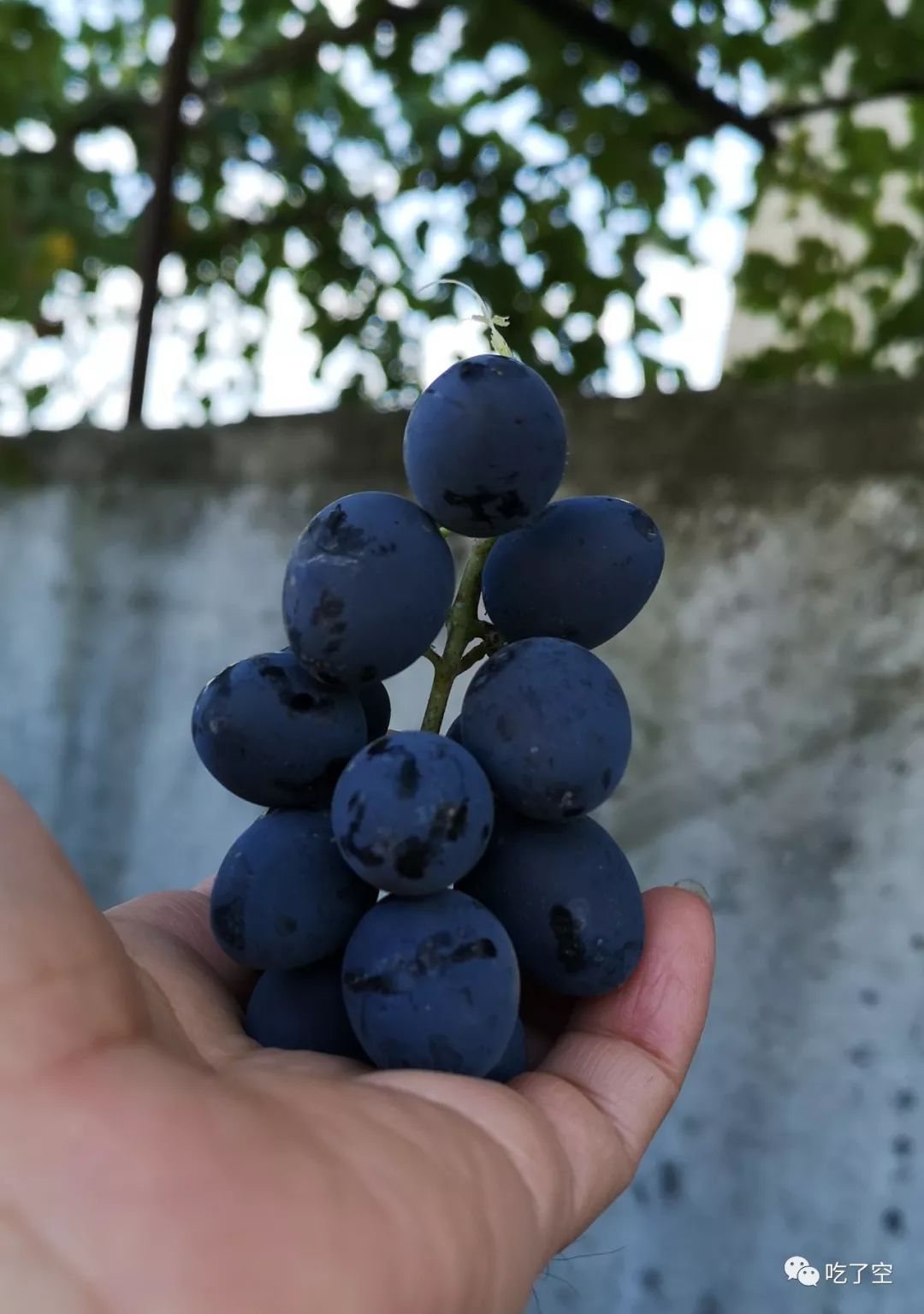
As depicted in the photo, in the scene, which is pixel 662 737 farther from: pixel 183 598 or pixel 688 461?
pixel 183 598

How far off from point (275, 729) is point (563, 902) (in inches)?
8.2

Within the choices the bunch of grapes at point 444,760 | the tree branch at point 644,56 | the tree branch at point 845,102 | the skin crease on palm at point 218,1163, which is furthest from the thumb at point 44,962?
the tree branch at point 845,102

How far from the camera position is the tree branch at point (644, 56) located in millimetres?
1685

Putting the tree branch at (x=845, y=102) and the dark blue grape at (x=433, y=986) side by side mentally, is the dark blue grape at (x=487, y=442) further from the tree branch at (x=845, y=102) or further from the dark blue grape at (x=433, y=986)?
the tree branch at (x=845, y=102)

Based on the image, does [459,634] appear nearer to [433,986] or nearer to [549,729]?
[549,729]

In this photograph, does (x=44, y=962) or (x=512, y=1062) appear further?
(x=512, y=1062)

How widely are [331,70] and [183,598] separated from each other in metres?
1.34

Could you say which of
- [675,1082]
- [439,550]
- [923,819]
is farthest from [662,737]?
[439,550]

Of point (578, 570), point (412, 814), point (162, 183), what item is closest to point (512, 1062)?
point (412, 814)

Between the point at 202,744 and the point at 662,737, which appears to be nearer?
the point at 202,744

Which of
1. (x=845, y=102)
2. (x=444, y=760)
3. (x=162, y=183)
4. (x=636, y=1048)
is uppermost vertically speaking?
(x=845, y=102)

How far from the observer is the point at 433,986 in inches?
22.8

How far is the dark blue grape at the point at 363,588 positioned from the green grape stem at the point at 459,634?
3 centimetres

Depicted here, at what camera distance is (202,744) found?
0.68m
